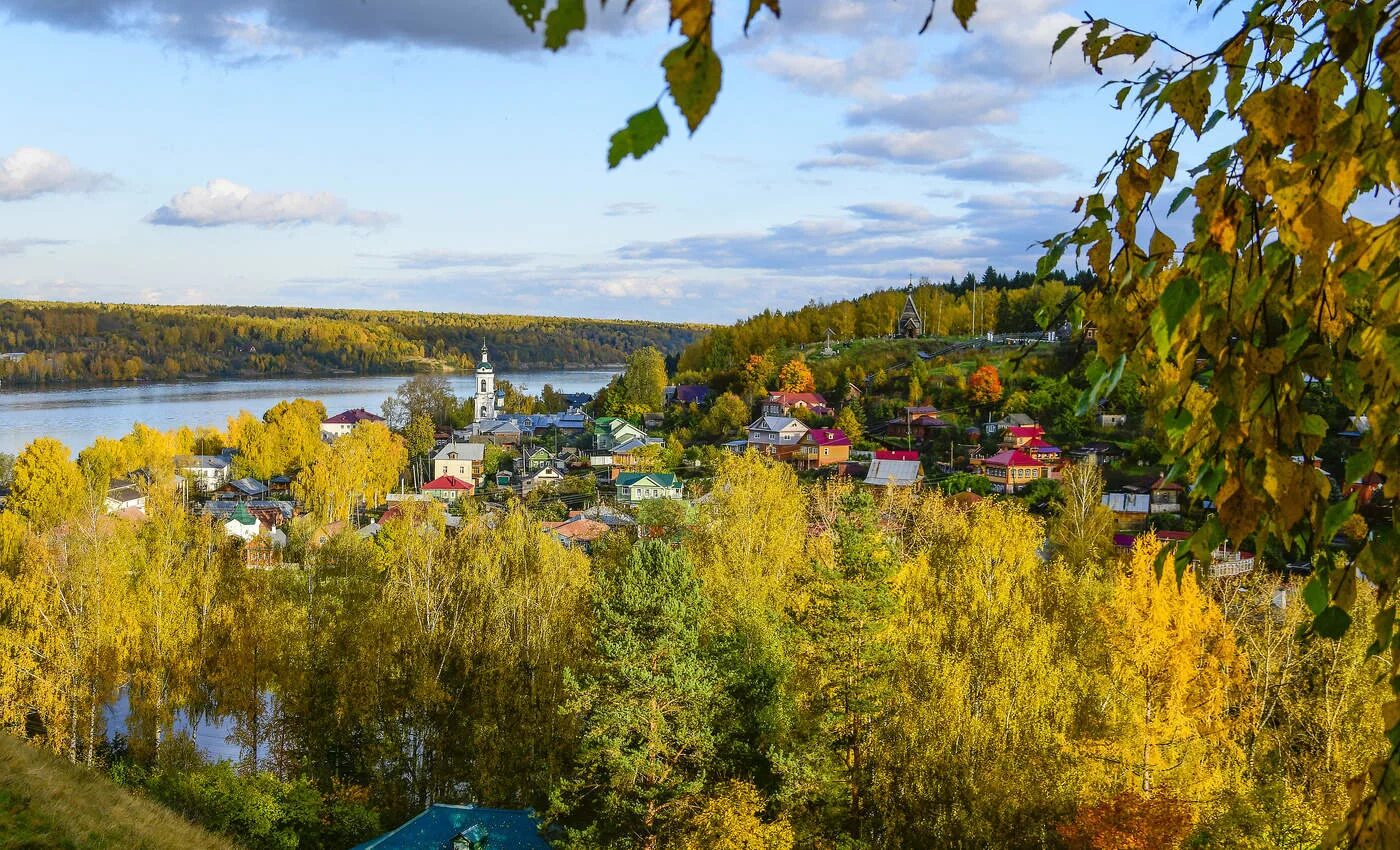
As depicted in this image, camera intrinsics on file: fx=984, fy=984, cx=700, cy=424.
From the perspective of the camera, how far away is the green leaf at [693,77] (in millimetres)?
866

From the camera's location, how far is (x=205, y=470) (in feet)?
139

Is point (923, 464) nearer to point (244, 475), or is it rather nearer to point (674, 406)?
point (674, 406)

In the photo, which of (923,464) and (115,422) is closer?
(923,464)

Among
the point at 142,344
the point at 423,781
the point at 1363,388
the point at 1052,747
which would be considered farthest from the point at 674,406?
the point at 142,344

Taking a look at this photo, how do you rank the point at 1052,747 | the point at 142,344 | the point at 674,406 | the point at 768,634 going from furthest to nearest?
1. the point at 142,344
2. the point at 674,406
3. the point at 768,634
4. the point at 1052,747

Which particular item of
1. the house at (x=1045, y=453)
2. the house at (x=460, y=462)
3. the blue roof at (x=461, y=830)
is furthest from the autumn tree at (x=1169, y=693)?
the house at (x=460, y=462)

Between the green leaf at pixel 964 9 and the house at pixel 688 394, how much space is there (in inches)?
1893

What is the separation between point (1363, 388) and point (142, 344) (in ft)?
415

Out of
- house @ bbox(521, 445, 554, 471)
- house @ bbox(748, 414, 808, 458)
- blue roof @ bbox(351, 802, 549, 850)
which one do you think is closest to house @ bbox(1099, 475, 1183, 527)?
house @ bbox(748, 414, 808, 458)

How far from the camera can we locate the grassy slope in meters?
6.50

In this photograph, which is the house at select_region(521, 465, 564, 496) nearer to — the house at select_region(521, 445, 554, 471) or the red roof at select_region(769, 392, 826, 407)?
the house at select_region(521, 445, 554, 471)

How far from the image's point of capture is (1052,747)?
10.3m

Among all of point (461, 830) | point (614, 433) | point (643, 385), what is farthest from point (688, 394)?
point (461, 830)

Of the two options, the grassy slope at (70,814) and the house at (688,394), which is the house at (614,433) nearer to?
the house at (688,394)
